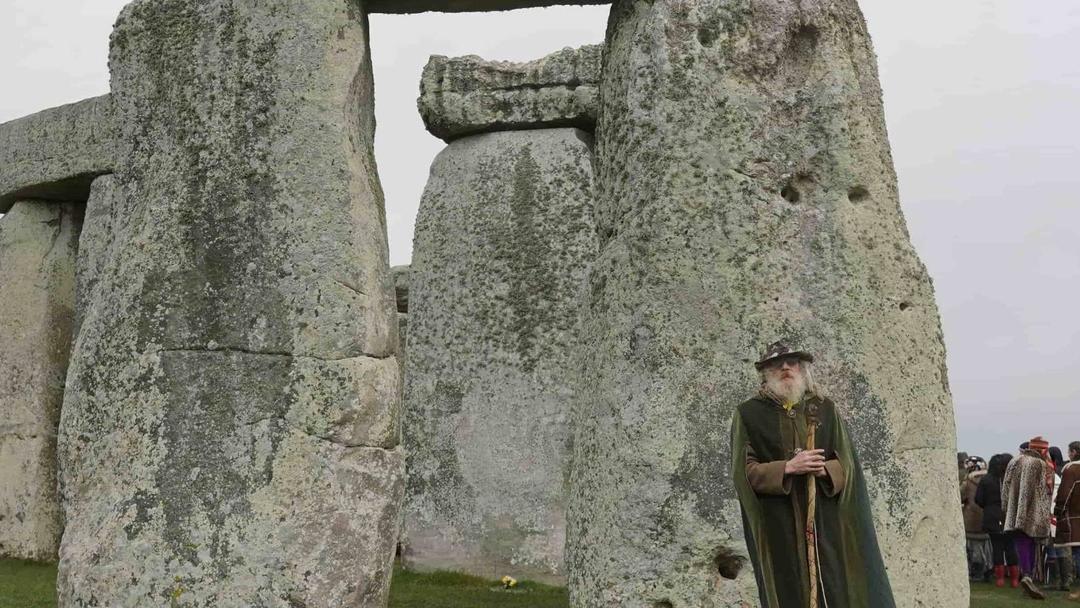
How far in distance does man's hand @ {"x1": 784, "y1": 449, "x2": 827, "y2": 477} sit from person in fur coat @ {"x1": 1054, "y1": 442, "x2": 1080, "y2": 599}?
21.9ft

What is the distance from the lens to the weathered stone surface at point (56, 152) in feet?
29.7

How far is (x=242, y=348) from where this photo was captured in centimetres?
514

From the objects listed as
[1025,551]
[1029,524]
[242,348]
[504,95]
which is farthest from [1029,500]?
[242,348]

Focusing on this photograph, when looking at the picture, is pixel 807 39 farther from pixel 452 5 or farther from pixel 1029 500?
pixel 1029 500

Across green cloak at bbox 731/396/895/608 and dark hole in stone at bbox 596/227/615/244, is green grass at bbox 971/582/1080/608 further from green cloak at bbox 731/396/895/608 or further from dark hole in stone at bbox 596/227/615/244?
green cloak at bbox 731/396/895/608

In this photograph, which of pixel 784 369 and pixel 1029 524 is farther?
pixel 1029 524

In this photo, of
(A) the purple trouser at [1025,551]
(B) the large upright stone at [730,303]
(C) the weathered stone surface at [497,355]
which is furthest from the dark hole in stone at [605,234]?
(A) the purple trouser at [1025,551]

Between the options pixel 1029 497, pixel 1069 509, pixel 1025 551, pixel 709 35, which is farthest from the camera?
pixel 1025 551

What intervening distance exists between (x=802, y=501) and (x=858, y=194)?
60.8 inches

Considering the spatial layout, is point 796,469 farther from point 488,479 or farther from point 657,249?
point 488,479

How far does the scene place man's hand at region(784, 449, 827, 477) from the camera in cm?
372

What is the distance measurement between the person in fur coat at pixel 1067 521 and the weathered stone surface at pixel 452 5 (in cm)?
593

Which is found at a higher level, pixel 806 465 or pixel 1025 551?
pixel 806 465

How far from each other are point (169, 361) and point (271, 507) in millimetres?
687
